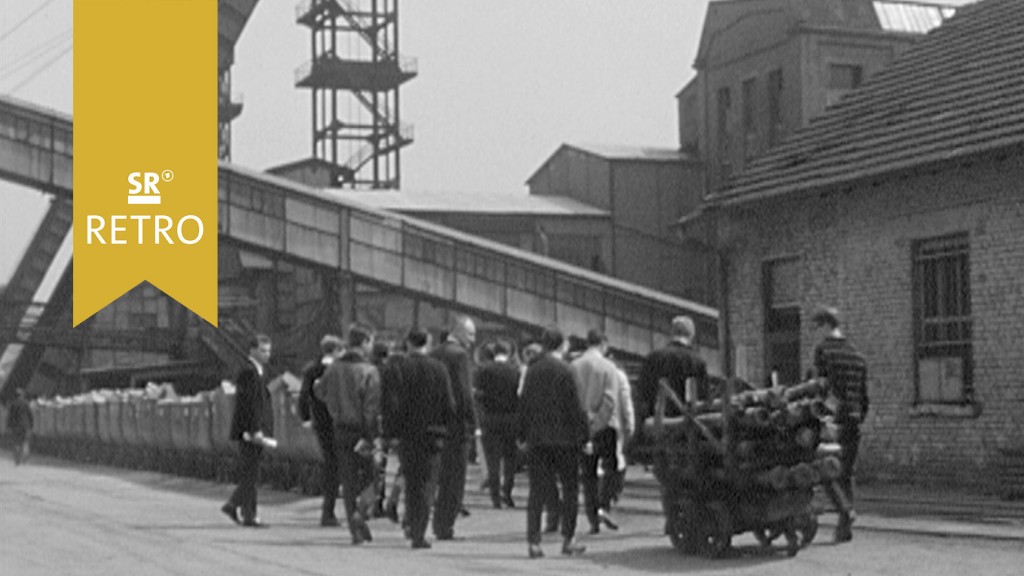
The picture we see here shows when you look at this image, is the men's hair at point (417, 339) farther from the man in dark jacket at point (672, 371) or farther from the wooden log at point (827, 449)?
the wooden log at point (827, 449)

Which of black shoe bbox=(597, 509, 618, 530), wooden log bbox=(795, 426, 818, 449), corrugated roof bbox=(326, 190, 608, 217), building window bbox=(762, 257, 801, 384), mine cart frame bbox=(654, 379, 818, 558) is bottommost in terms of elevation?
black shoe bbox=(597, 509, 618, 530)

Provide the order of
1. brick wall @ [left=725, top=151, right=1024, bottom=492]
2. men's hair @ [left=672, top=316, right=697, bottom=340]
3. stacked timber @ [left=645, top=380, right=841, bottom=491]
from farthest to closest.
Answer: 1. brick wall @ [left=725, top=151, right=1024, bottom=492]
2. men's hair @ [left=672, top=316, right=697, bottom=340]
3. stacked timber @ [left=645, top=380, right=841, bottom=491]

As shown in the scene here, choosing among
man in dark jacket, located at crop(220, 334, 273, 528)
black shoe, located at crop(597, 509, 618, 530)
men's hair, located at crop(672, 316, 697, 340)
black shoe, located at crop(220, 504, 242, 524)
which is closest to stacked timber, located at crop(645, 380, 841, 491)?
men's hair, located at crop(672, 316, 697, 340)

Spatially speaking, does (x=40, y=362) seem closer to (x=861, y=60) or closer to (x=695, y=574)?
(x=861, y=60)

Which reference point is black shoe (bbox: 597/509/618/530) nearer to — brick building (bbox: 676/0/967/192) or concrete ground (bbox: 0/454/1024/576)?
concrete ground (bbox: 0/454/1024/576)

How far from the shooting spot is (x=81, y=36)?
17.5 m

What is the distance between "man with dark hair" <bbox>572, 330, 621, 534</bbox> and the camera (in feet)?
53.8

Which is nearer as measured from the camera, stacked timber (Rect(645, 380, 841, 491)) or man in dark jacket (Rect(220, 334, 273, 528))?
stacked timber (Rect(645, 380, 841, 491))

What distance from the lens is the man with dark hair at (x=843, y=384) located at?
14602 millimetres

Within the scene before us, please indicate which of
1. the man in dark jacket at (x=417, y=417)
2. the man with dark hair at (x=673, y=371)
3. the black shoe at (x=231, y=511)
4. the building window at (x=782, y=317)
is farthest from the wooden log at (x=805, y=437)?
the building window at (x=782, y=317)

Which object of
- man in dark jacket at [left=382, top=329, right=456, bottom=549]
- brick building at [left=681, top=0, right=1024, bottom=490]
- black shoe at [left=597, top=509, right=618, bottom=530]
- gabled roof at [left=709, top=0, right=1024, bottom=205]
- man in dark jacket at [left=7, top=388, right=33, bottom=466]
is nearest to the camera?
man in dark jacket at [left=382, top=329, right=456, bottom=549]

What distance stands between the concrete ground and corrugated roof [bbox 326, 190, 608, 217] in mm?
37668

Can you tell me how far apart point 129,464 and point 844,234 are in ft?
60.7

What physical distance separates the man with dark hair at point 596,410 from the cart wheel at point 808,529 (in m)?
2.67
